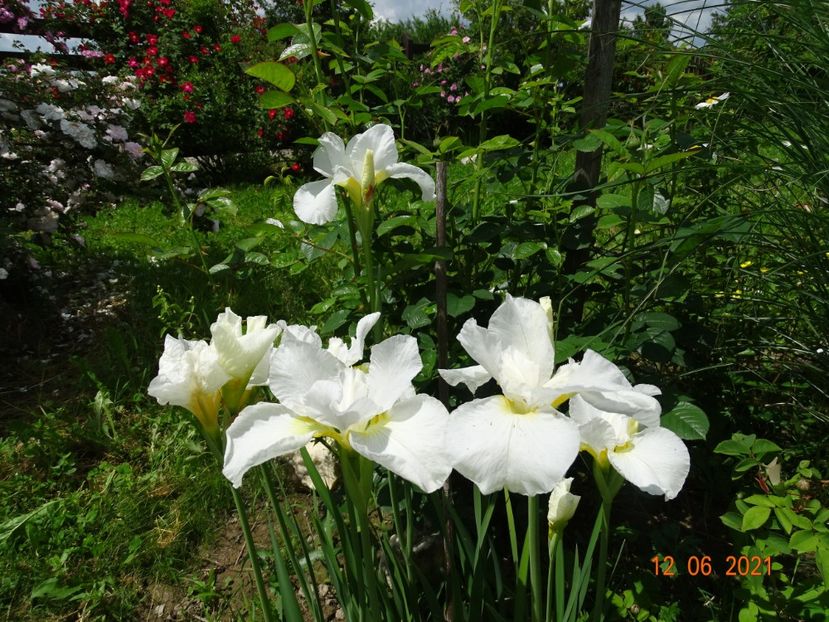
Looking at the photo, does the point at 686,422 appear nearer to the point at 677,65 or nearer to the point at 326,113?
the point at 677,65

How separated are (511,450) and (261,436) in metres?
0.32

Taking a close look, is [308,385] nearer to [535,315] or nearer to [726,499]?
[535,315]

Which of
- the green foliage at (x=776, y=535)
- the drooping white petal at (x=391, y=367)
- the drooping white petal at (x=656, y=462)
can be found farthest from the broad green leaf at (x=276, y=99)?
the green foliage at (x=776, y=535)

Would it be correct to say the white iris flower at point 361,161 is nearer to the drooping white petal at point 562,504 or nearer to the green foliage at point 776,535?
the drooping white petal at point 562,504

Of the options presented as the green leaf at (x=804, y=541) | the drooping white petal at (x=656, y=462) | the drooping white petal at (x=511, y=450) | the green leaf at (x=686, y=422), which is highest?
the drooping white petal at (x=511, y=450)

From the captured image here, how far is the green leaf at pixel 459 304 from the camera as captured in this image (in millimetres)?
1338

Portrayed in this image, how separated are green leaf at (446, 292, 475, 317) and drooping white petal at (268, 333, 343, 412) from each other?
0.59 metres

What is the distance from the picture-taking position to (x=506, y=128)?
24.6 ft

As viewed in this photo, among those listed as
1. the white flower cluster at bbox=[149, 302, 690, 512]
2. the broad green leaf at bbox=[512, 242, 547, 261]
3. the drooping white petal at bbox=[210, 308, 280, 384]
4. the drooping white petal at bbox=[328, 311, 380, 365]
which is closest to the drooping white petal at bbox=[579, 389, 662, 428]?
the white flower cluster at bbox=[149, 302, 690, 512]

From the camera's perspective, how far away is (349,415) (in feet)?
2.31

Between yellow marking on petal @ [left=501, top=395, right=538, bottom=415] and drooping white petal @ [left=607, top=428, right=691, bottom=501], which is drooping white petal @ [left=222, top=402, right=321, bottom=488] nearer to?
yellow marking on petal @ [left=501, top=395, right=538, bottom=415]

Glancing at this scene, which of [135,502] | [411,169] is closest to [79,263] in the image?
[135,502]

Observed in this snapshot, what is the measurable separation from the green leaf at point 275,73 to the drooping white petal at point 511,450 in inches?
35.5

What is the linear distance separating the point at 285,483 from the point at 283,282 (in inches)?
56.7
